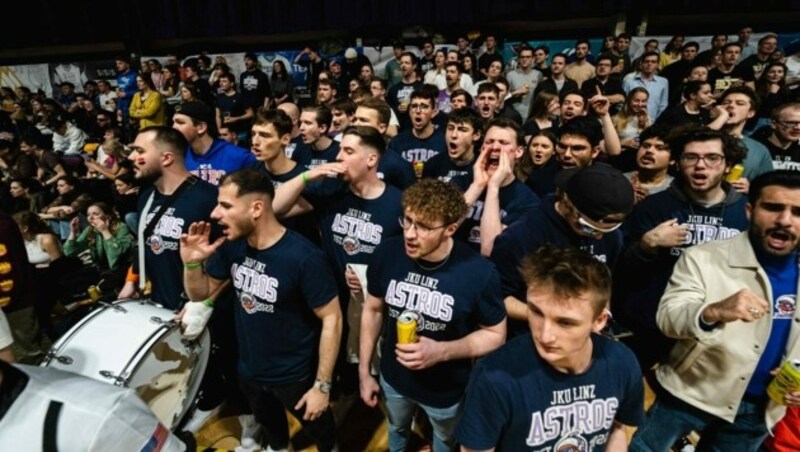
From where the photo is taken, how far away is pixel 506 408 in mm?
1631

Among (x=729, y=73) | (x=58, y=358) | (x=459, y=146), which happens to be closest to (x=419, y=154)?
(x=459, y=146)

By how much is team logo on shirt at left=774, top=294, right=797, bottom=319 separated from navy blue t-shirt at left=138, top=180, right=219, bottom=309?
2932 millimetres

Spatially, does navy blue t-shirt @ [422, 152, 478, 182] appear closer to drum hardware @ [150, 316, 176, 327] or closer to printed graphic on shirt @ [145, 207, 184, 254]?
printed graphic on shirt @ [145, 207, 184, 254]

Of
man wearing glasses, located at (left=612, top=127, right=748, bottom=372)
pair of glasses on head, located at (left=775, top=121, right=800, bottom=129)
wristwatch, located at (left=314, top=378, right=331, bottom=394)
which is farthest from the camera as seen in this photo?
pair of glasses on head, located at (left=775, top=121, right=800, bottom=129)

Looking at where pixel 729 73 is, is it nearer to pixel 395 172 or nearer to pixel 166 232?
pixel 395 172

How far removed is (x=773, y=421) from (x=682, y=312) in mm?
790

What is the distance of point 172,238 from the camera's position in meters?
2.98

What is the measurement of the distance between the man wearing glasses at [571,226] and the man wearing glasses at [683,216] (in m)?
0.31

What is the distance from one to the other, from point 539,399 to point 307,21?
13.0 m

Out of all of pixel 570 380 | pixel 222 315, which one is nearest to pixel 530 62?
pixel 222 315

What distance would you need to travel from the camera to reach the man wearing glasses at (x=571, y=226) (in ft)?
7.10

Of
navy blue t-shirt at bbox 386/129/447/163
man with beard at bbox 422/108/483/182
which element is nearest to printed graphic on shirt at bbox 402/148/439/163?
navy blue t-shirt at bbox 386/129/447/163

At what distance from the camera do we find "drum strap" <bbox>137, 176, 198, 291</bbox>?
3038 mm

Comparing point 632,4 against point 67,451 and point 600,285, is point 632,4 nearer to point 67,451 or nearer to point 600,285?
point 600,285
